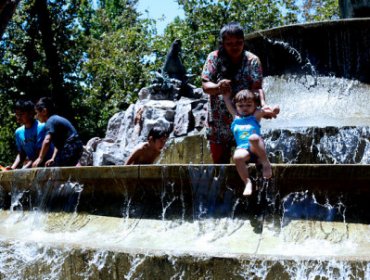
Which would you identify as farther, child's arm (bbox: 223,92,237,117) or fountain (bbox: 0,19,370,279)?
child's arm (bbox: 223,92,237,117)

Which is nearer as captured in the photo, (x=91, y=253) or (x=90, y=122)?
(x=91, y=253)

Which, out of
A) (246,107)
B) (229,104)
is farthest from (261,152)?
(229,104)

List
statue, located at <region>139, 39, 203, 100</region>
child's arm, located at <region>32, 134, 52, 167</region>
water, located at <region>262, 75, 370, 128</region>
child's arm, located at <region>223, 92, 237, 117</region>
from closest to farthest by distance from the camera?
child's arm, located at <region>223, 92, 237, 117</region>
child's arm, located at <region>32, 134, 52, 167</region>
water, located at <region>262, 75, 370, 128</region>
statue, located at <region>139, 39, 203, 100</region>

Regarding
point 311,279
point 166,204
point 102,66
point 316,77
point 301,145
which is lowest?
point 311,279

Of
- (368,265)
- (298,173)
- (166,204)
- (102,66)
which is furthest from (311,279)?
(102,66)

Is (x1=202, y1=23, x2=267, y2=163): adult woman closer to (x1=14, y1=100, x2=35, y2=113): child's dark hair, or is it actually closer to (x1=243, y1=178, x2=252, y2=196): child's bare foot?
(x1=243, y1=178, x2=252, y2=196): child's bare foot

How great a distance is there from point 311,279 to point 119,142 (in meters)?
8.40

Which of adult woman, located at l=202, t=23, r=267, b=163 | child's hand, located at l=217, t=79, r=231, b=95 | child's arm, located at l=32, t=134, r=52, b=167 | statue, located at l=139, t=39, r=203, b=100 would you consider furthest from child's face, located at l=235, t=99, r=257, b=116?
statue, located at l=139, t=39, r=203, b=100

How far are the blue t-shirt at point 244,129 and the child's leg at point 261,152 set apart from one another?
0.08 meters

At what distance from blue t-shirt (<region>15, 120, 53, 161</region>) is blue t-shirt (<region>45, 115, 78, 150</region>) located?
221mm

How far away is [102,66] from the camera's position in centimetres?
2523

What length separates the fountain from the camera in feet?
12.4

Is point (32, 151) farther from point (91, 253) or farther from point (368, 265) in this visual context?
point (368, 265)

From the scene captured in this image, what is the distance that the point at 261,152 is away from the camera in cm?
436
